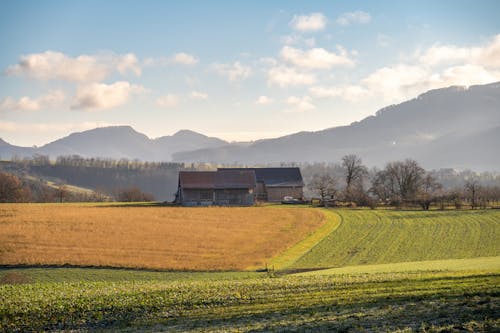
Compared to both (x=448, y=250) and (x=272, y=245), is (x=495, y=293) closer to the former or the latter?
(x=448, y=250)

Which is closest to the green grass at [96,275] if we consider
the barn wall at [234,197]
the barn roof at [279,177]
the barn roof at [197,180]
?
the barn roof at [197,180]

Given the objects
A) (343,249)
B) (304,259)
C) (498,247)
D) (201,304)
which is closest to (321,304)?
(201,304)

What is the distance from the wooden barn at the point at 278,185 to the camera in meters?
105

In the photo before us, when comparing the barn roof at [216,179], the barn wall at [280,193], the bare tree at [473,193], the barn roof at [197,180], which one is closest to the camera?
the bare tree at [473,193]

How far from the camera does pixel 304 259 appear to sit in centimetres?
3800

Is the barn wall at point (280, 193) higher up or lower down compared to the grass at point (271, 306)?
higher up

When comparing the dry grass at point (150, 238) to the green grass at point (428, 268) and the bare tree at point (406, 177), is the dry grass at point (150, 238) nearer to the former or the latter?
the green grass at point (428, 268)

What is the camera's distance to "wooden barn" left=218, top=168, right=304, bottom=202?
344 ft

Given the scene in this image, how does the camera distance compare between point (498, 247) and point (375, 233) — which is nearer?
point (498, 247)

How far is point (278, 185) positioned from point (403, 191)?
86.9 feet

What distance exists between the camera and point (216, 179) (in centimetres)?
9438

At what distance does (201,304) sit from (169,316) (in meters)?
1.76

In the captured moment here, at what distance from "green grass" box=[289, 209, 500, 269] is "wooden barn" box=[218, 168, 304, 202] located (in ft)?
128

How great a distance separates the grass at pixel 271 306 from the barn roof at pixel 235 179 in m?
70.8
